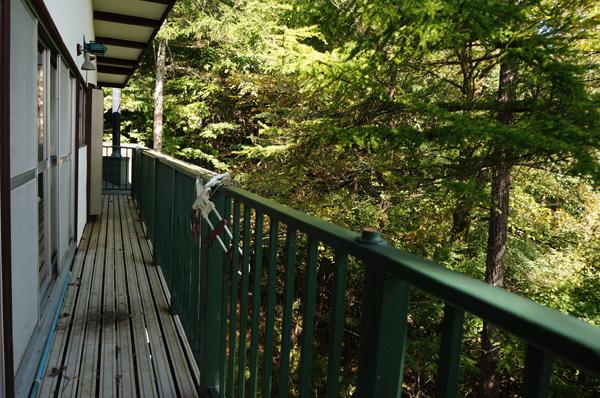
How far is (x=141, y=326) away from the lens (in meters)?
2.90

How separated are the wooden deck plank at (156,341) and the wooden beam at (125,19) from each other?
3369 mm

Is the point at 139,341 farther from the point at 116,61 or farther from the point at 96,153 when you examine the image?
the point at 116,61

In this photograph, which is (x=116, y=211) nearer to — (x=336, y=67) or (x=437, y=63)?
(x=336, y=67)

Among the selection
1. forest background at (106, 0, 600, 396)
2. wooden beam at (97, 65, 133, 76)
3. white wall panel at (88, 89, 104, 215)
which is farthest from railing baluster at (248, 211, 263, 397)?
wooden beam at (97, 65, 133, 76)

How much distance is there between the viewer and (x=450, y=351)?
0.63m

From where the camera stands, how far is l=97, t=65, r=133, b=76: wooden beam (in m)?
8.99

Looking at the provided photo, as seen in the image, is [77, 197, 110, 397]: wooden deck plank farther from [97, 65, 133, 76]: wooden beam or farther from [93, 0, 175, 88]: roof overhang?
[97, 65, 133, 76]: wooden beam

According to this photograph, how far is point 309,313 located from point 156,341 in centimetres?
192

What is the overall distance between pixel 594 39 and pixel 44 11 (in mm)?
5881

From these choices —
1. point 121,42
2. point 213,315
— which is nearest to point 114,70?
point 121,42

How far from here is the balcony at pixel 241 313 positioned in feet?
1.92

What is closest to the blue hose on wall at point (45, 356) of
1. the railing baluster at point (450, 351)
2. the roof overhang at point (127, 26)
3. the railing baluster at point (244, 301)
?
the railing baluster at point (244, 301)

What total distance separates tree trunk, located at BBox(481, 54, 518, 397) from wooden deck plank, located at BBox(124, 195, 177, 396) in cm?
496

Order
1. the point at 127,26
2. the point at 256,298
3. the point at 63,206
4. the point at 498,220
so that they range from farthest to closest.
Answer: the point at 498,220 < the point at 127,26 < the point at 63,206 < the point at 256,298
